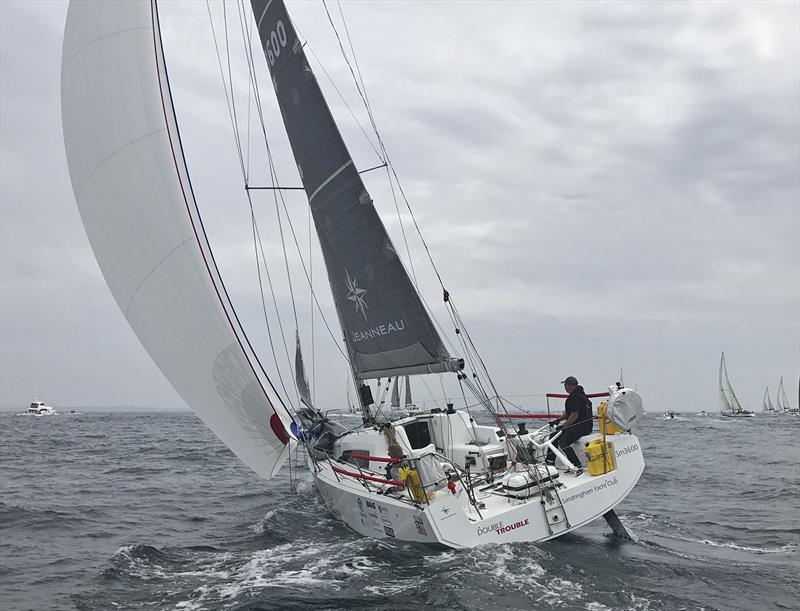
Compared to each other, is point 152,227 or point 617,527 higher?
point 152,227

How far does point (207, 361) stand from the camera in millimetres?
6641

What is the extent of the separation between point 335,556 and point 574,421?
3322 millimetres

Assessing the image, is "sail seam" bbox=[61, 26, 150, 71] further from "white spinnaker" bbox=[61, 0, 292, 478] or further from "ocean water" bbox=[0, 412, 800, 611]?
"ocean water" bbox=[0, 412, 800, 611]

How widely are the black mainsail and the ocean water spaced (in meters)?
2.74

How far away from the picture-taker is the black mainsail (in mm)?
9430

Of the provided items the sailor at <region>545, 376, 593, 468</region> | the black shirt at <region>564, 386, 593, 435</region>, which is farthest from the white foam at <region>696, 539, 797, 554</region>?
the black shirt at <region>564, 386, 593, 435</region>

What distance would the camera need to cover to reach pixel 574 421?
7844 mm

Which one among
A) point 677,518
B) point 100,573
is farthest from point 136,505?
point 677,518

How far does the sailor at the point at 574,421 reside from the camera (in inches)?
308

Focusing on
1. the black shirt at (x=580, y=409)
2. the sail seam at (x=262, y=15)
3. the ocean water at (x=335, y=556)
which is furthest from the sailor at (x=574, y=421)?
the sail seam at (x=262, y=15)

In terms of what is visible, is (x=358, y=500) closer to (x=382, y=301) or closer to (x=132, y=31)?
(x=382, y=301)

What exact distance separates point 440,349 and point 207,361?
364 cm

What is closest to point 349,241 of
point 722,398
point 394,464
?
point 394,464

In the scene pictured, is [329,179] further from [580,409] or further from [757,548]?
[757,548]
